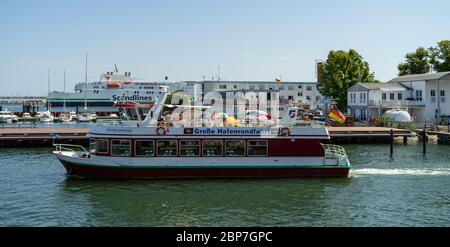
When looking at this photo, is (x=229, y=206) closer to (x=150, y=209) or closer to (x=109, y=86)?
(x=150, y=209)

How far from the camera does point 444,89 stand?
61.4 meters

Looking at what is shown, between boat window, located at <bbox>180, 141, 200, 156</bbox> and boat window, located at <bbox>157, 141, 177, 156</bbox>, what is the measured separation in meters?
0.40

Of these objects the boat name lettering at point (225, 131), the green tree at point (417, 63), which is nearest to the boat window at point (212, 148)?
the boat name lettering at point (225, 131)

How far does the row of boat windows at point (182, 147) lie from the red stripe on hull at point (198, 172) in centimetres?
91

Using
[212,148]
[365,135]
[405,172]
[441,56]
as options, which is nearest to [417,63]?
[441,56]

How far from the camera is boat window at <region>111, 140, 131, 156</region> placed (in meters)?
26.6

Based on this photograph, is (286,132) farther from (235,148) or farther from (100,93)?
(100,93)

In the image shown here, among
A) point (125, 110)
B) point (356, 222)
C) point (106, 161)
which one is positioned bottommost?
point (356, 222)

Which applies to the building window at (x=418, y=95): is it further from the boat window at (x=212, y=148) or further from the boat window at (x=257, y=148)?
the boat window at (x=212, y=148)

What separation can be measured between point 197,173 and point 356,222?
1069 centimetres

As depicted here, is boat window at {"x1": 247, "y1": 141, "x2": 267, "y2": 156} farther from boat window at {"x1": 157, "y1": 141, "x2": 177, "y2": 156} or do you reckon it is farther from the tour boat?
boat window at {"x1": 157, "y1": 141, "x2": 177, "y2": 156}

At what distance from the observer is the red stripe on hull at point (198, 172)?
26.6 meters

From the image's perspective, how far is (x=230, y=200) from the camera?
22.2m
